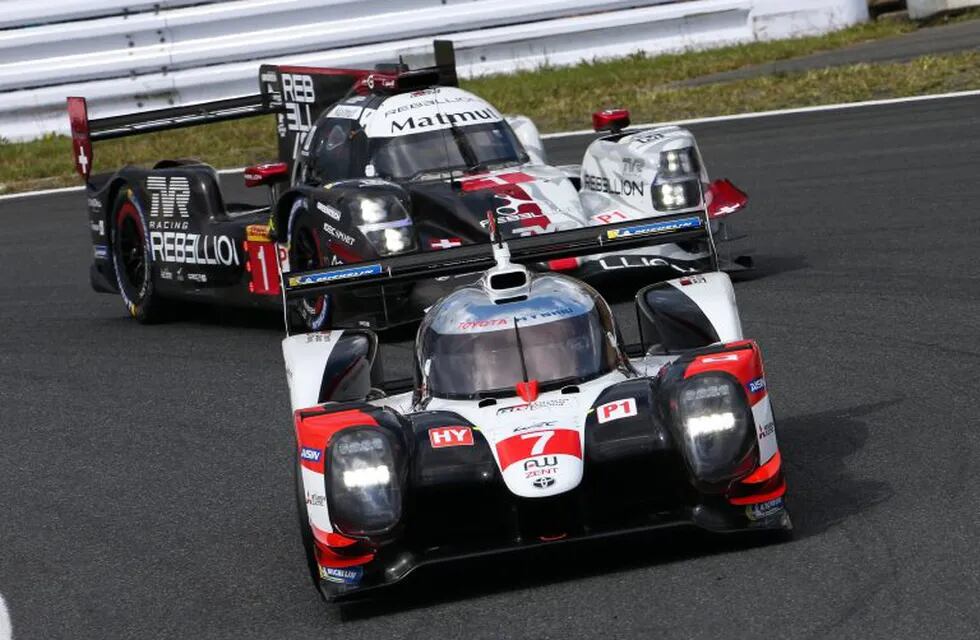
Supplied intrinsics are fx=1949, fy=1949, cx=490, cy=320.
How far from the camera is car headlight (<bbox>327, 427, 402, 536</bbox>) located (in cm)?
600

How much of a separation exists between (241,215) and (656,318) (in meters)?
5.04

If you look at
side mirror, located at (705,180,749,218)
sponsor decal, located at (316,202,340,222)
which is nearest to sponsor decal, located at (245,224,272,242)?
sponsor decal, located at (316,202,340,222)

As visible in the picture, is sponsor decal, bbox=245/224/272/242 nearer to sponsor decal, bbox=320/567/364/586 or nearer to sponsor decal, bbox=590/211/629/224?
sponsor decal, bbox=590/211/629/224

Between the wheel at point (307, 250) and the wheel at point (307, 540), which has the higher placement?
the wheel at point (307, 250)

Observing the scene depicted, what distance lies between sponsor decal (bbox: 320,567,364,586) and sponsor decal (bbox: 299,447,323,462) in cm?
35

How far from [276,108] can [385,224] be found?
127 inches

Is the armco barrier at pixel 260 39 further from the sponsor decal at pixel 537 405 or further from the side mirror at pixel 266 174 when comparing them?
the sponsor decal at pixel 537 405

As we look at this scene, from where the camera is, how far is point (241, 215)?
40.1 ft

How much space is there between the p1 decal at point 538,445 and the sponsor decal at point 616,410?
0.40 ft

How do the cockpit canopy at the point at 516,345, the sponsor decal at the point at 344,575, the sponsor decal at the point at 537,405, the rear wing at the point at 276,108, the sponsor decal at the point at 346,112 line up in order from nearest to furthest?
the sponsor decal at the point at 344,575 < the sponsor decal at the point at 537,405 < the cockpit canopy at the point at 516,345 < the sponsor decal at the point at 346,112 < the rear wing at the point at 276,108

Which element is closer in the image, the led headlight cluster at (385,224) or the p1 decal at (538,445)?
the p1 decal at (538,445)

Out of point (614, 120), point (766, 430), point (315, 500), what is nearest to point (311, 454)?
point (315, 500)

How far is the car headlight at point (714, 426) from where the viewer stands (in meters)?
6.03

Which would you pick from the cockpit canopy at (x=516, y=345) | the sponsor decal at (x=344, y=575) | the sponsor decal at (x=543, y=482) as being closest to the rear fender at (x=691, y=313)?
the cockpit canopy at (x=516, y=345)
